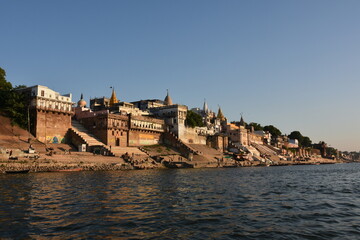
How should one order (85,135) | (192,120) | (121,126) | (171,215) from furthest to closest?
1. (192,120)
2. (121,126)
3. (85,135)
4. (171,215)

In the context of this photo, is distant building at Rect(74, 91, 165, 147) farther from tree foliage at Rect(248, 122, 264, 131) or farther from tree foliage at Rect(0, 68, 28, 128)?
tree foliage at Rect(248, 122, 264, 131)

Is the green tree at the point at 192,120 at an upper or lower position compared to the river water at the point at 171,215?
upper

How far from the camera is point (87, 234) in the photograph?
39.4 feet

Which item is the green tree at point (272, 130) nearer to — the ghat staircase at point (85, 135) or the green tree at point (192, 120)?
the green tree at point (192, 120)

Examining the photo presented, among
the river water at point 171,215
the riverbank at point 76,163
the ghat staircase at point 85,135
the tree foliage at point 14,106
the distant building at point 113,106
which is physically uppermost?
the distant building at point 113,106

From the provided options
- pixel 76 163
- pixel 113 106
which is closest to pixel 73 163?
pixel 76 163

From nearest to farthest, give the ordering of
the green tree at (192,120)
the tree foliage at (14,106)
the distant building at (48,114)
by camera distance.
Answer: the tree foliage at (14,106)
the distant building at (48,114)
the green tree at (192,120)

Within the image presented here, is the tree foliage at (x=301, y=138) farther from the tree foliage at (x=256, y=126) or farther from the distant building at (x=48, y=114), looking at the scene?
the distant building at (x=48, y=114)

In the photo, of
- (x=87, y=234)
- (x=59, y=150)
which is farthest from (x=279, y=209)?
(x=59, y=150)

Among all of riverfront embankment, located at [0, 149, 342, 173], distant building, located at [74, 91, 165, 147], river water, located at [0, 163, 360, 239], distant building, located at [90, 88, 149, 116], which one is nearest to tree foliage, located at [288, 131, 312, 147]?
distant building, located at [90, 88, 149, 116]

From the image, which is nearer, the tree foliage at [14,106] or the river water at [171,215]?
the river water at [171,215]

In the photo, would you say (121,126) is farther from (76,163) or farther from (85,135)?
(76,163)

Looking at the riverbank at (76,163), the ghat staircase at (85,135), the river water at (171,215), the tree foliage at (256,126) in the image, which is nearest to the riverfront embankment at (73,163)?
the riverbank at (76,163)

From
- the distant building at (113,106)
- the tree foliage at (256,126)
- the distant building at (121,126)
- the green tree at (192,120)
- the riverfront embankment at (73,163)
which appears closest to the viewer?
the riverfront embankment at (73,163)
